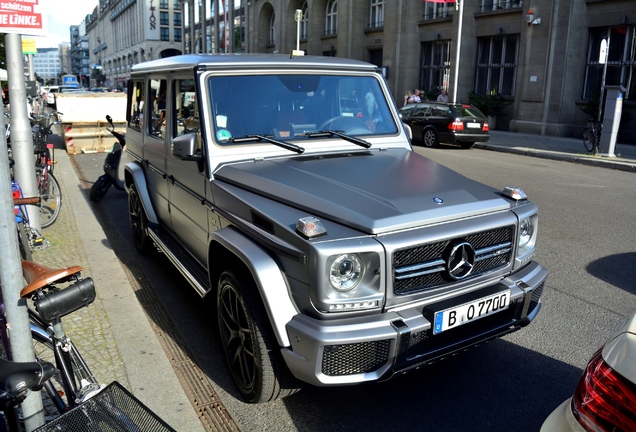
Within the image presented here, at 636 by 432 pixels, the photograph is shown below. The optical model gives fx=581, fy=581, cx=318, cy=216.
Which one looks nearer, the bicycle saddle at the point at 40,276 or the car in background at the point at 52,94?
the bicycle saddle at the point at 40,276

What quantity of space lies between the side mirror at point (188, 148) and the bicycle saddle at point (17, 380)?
210 cm

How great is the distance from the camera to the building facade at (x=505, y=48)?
22234 millimetres

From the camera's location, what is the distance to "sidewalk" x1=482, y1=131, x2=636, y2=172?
15426 mm

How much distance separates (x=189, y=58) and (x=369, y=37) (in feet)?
112

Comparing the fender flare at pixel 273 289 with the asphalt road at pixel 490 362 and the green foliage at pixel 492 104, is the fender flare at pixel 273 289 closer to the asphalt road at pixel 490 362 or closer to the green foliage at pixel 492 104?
the asphalt road at pixel 490 362

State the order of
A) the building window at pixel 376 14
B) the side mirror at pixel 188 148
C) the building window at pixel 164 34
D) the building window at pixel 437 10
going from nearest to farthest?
the side mirror at pixel 188 148, the building window at pixel 437 10, the building window at pixel 376 14, the building window at pixel 164 34

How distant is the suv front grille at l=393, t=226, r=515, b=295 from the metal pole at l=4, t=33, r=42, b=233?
5.08m

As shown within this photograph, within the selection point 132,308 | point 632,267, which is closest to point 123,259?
point 132,308

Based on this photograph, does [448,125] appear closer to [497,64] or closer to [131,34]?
[497,64]

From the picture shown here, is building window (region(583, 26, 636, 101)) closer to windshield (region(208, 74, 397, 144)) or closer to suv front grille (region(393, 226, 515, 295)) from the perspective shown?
windshield (region(208, 74, 397, 144))

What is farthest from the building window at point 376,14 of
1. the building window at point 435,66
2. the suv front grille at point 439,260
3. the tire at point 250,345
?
the tire at point 250,345

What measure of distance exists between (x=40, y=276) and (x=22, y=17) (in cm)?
118

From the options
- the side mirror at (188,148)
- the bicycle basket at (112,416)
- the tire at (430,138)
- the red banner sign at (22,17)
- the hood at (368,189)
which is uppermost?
the red banner sign at (22,17)

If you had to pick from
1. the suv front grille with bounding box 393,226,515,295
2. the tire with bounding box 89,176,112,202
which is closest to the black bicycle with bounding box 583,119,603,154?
the tire with bounding box 89,176,112,202
